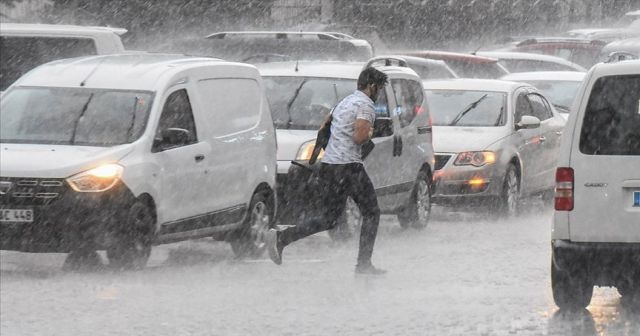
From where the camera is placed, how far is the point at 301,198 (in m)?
13.6

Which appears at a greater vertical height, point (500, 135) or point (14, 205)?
point (14, 205)

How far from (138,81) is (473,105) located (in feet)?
21.1

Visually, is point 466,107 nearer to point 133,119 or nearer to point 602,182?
point 133,119

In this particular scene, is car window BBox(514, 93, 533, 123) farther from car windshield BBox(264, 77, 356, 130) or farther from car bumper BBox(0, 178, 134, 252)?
car bumper BBox(0, 178, 134, 252)

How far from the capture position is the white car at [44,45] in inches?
714

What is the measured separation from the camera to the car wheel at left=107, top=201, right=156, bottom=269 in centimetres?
1240

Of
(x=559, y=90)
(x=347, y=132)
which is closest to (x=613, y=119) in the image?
(x=347, y=132)

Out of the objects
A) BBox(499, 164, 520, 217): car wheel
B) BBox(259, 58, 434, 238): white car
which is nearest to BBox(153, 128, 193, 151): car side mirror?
BBox(259, 58, 434, 238): white car

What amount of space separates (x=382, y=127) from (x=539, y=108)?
6515mm

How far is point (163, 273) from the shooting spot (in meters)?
12.8

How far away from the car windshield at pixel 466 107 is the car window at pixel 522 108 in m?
0.21

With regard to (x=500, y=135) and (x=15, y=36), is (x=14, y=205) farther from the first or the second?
(x=500, y=135)

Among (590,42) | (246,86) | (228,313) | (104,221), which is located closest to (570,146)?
(228,313)

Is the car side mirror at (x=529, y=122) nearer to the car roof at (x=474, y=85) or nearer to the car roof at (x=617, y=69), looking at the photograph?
the car roof at (x=474, y=85)
